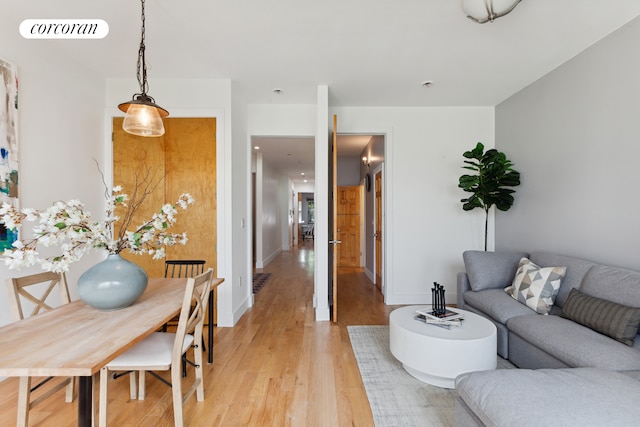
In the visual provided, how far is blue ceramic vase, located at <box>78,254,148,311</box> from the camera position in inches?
65.1

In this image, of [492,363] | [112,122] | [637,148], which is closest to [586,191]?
[637,148]

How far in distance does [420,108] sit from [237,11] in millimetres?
2809

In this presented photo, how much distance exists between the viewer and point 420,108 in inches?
165

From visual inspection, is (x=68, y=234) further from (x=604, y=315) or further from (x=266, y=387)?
(x=604, y=315)

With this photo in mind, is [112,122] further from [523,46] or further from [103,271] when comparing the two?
[523,46]

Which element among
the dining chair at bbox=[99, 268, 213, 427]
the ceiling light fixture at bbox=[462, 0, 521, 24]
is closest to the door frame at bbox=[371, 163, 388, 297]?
the ceiling light fixture at bbox=[462, 0, 521, 24]

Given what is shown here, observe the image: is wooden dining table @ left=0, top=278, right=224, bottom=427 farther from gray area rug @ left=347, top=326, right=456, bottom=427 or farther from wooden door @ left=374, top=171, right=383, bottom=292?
wooden door @ left=374, top=171, right=383, bottom=292

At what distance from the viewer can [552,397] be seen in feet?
4.13

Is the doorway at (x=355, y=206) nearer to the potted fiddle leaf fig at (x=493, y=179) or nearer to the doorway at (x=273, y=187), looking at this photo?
the doorway at (x=273, y=187)

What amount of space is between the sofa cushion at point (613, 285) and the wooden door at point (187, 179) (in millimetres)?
3433

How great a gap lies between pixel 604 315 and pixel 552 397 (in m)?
1.18

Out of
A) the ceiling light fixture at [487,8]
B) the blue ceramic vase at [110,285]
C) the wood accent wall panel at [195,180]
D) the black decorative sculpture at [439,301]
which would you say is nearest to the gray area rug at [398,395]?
the black decorative sculpture at [439,301]

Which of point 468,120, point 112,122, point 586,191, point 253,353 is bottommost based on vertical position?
point 253,353

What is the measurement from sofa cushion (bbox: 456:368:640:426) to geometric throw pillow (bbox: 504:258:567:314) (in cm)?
108
